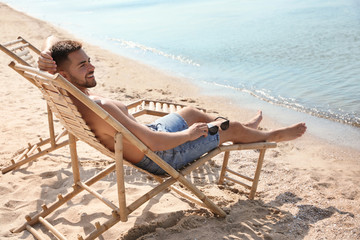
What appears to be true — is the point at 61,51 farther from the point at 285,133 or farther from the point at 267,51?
the point at 267,51

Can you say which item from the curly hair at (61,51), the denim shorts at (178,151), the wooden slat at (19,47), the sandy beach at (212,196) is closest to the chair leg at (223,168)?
the sandy beach at (212,196)

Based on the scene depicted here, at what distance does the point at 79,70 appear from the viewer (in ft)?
8.09

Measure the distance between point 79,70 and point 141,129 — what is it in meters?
0.58

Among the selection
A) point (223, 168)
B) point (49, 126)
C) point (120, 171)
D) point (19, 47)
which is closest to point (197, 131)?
point (120, 171)

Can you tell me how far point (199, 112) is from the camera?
10.4 ft

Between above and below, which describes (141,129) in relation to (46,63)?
below

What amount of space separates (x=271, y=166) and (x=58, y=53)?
8.09 feet

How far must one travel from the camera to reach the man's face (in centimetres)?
245

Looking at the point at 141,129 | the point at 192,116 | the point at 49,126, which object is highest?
the point at 141,129

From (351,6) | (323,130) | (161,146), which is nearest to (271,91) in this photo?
(323,130)

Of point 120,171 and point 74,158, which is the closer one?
point 120,171

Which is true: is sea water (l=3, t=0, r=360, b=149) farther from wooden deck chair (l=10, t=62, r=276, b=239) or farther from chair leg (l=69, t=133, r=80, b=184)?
chair leg (l=69, t=133, r=80, b=184)

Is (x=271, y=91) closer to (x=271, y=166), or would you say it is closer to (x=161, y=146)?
(x=271, y=166)

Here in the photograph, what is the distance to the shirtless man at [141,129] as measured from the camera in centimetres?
237
